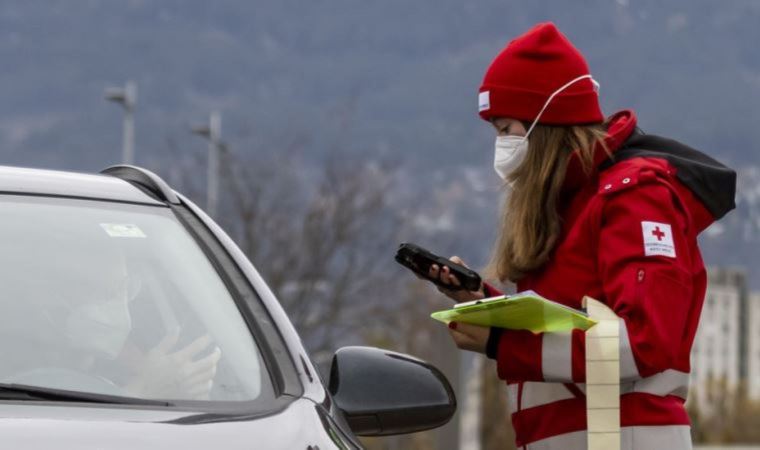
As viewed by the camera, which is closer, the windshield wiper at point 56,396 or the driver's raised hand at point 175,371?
the windshield wiper at point 56,396

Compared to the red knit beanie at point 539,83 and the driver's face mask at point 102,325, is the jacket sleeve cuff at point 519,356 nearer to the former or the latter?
the red knit beanie at point 539,83

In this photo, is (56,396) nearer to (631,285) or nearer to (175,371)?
(175,371)

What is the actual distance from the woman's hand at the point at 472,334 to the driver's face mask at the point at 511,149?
40 centimetres

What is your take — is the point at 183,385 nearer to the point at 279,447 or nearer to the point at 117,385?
the point at 117,385

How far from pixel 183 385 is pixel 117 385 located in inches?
5.3

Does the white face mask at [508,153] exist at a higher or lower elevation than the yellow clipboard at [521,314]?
higher

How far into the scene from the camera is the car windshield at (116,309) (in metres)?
3.65

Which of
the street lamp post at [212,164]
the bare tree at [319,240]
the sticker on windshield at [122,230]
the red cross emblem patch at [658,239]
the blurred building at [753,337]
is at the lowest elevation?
the blurred building at [753,337]

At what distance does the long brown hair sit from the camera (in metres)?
4.59

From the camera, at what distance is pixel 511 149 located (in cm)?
469

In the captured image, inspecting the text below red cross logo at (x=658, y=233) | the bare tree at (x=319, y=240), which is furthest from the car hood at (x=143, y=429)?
the bare tree at (x=319, y=240)

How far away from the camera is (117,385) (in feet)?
11.8

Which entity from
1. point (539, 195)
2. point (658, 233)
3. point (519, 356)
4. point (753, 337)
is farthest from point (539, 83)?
point (753, 337)

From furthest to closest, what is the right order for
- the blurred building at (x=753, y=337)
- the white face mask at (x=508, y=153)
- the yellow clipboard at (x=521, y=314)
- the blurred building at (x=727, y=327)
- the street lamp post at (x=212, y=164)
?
the blurred building at (x=753, y=337) < the blurred building at (x=727, y=327) < the street lamp post at (x=212, y=164) < the white face mask at (x=508, y=153) < the yellow clipboard at (x=521, y=314)
